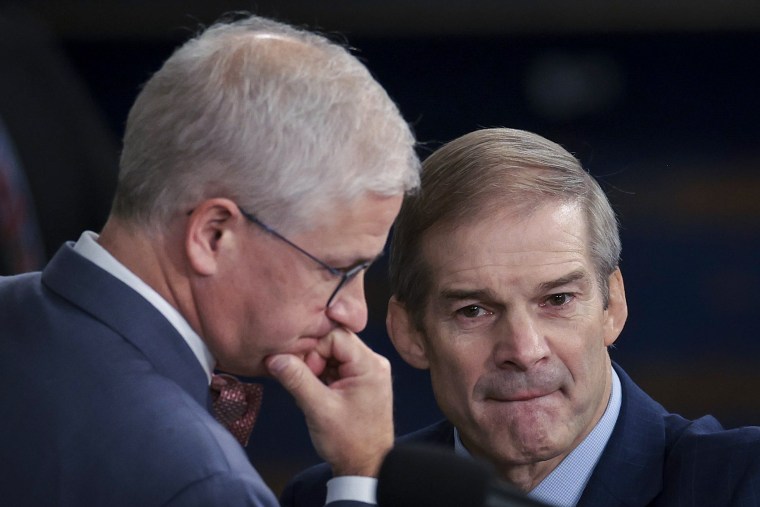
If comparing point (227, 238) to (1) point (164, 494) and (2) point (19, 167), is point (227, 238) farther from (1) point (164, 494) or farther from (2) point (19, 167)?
(2) point (19, 167)

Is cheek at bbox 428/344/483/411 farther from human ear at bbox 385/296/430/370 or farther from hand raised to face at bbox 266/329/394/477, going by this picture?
hand raised to face at bbox 266/329/394/477

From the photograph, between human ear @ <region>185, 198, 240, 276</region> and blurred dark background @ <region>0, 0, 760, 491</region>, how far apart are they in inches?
160

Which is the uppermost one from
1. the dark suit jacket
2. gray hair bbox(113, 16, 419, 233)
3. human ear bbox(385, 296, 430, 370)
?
gray hair bbox(113, 16, 419, 233)

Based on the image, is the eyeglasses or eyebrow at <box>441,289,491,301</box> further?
eyebrow at <box>441,289,491,301</box>

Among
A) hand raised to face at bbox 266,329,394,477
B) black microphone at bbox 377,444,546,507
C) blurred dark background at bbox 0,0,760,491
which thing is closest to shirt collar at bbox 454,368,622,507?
hand raised to face at bbox 266,329,394,477

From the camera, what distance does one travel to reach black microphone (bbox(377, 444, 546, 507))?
1470 millimetres

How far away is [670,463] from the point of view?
8.78ft

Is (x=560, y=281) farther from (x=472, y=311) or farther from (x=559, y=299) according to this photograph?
(x=472, y=311)

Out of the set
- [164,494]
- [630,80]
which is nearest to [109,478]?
[164,494]

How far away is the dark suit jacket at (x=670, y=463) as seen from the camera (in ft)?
8.30

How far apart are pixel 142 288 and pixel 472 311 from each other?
79cm

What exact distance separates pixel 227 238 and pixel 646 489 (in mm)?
998

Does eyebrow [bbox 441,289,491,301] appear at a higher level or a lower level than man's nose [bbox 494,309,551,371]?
higher

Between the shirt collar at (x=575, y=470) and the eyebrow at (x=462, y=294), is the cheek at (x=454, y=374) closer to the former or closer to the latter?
the eyebrow at (x=462, y=294)
